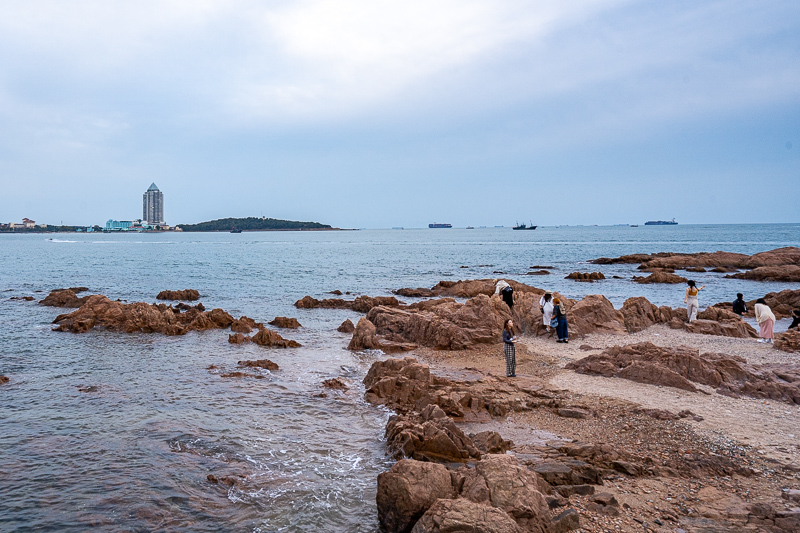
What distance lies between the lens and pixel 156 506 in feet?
30.9

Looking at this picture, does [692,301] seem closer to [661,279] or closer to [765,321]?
[765,321]

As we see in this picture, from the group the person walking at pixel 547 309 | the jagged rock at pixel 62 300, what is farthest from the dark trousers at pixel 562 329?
the jagged rock at pixel 62 300

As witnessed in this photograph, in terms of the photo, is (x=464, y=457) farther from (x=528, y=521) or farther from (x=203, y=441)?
(x=203, y=441)

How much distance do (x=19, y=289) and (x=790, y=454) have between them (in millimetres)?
55890

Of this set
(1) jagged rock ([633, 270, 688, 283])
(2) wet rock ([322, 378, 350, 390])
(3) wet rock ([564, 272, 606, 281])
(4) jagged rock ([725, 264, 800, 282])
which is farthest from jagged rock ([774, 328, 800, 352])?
(4) jagged rock ([725, 264, 800, 282])

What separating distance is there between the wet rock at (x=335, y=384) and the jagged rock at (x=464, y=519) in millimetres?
9615

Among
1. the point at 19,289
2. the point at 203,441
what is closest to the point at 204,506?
the point at 203,441

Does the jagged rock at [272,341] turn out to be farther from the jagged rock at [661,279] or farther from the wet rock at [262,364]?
the jagged rock at [661,279]

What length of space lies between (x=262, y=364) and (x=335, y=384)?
4286mm

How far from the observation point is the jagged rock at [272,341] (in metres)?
23.7

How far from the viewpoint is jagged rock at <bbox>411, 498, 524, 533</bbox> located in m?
6.92

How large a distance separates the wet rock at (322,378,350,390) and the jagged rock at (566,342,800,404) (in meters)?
7.67

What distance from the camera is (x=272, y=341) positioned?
24.0 m

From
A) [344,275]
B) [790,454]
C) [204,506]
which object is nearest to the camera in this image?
[204,506]
